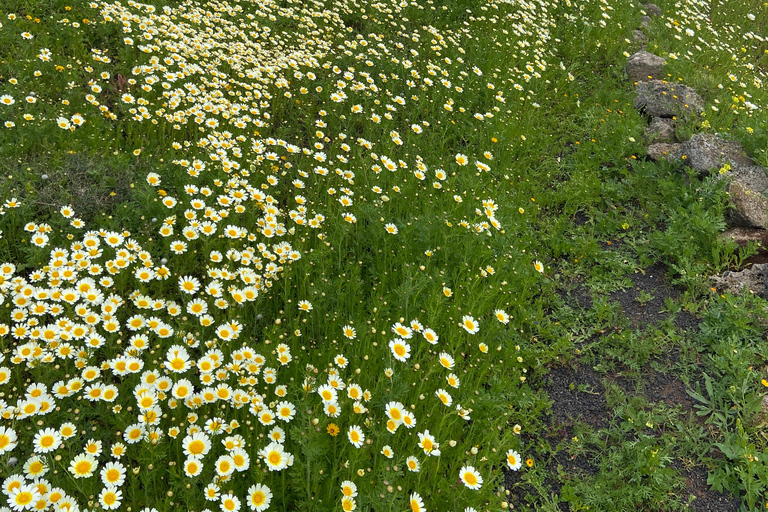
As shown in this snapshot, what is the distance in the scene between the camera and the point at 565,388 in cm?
348

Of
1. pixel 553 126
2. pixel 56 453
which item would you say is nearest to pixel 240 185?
pixel 56 453

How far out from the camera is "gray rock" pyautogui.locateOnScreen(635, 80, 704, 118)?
246 inches

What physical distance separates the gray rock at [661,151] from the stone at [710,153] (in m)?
0.07

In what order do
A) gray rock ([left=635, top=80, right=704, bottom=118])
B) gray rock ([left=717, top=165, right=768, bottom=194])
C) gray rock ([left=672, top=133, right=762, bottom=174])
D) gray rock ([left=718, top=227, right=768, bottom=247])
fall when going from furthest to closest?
1. gray rock ([left=635, top=80, right=704, bottom=118])
2. gray rock ([left=672, top=133, right=762, bottom=174])
3. gray rock ([left=717, top=165, right=768, bottom=194])
4. gray rock ([left=718, top=227, right=768, bottom=247])

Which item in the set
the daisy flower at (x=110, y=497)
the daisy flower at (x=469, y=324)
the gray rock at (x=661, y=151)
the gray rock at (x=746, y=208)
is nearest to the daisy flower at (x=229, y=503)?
the daisy flower at (x=110, y=497)

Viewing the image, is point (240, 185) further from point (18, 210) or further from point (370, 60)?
point (370, 60)

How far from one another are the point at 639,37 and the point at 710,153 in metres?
4.37

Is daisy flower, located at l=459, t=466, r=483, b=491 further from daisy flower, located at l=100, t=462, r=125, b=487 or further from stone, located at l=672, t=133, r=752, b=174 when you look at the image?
stone, located at l=672, t=133, r=752, b=174

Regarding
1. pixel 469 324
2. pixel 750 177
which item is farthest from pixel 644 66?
pixel 469 324

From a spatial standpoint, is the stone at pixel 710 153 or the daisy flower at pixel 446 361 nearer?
the daisy flower at pixel 446 361

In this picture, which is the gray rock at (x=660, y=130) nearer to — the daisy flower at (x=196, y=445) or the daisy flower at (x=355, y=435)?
the daisy flower at (x=355, y=435)

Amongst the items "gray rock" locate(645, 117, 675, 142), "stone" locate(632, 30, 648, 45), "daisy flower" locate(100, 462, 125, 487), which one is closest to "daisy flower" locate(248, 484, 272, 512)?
"daisy flower" locate(100, 462, 125, 487)

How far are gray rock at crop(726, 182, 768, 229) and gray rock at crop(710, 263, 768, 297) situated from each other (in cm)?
58

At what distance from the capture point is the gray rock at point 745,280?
13.3 ft
